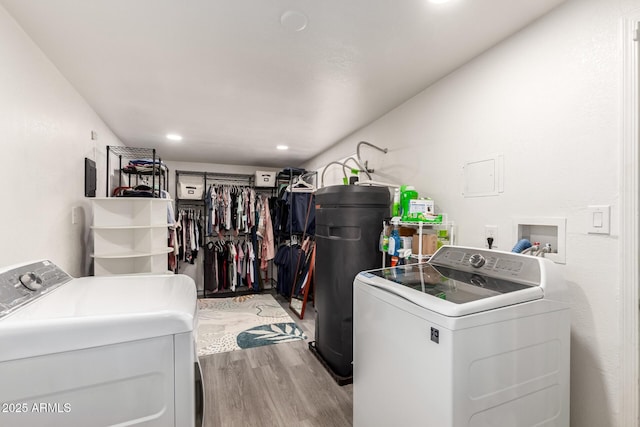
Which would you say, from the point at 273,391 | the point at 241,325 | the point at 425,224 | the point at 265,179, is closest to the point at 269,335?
the point at 241,325

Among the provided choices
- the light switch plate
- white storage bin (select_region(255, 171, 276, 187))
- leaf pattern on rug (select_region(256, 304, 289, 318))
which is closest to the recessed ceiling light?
the light switch plate

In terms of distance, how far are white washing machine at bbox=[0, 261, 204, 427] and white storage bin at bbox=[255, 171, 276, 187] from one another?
3638 millimetres

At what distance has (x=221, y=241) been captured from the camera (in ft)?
15.0

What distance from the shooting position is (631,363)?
105cm

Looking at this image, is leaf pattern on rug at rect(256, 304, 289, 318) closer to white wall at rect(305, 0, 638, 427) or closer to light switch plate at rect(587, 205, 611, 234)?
white wall at rect(305, 0, 638, 427)

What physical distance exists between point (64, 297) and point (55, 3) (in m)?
1.25

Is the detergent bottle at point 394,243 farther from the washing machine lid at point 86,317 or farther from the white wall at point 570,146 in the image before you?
the washing machine lid at point 86,317

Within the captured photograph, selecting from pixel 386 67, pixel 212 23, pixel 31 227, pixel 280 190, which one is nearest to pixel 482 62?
pixel 386 67

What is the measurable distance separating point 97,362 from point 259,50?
5.16 ft

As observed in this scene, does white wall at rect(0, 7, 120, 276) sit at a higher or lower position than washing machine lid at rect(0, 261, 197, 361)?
higher

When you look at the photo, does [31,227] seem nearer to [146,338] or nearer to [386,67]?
[146,338]

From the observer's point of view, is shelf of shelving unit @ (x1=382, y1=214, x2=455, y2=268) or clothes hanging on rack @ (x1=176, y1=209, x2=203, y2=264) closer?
shelf of shelving unit @ (x1=382, y1=214, x2=455, y2=268)

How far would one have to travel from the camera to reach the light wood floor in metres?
1.77

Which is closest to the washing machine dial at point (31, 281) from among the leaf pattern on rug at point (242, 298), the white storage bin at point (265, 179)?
the leaf pattern on rug at point (242, 298)
